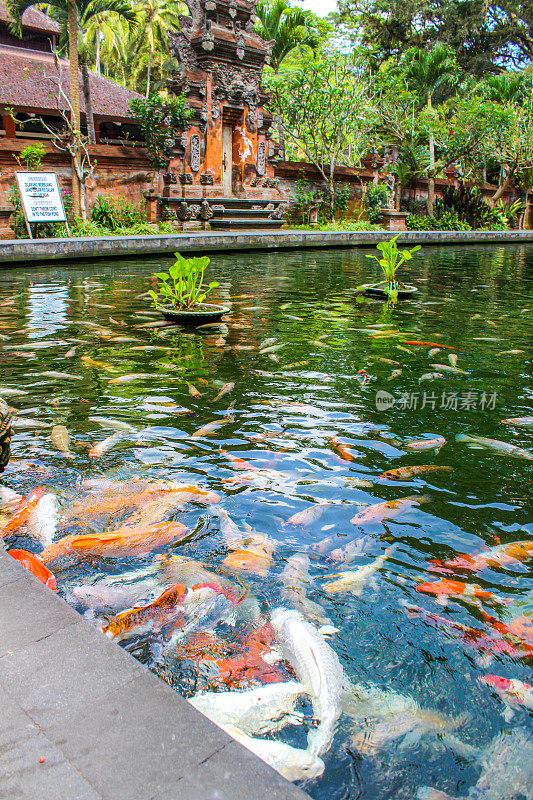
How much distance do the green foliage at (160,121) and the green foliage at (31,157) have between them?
3.58m

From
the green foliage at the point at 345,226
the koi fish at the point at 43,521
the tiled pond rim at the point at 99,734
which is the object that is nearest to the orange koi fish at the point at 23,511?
the koi fish at the point at 43,521

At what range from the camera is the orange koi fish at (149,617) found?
2080 millimetres

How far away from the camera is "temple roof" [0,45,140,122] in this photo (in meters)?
21.7

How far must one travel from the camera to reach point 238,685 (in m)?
1.86

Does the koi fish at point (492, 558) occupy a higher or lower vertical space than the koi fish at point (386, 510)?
lower

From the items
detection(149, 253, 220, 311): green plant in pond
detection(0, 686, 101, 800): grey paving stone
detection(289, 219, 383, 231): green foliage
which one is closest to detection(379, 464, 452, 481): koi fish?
detection(0, 686, 101, 800): grey paving stone

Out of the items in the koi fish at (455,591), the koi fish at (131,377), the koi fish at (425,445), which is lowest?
the koi fish at (455,591)

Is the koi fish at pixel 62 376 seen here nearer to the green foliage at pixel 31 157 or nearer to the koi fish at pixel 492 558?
the koi fish at pixel 492 558

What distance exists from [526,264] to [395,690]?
49.1 ft

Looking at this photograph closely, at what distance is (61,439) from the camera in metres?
3.70

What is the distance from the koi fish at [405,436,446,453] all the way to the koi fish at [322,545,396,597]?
1.21 meters

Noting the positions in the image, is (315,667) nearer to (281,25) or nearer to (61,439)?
(61,439)

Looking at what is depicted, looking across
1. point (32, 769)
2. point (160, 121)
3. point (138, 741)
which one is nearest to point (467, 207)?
point (160, 121)

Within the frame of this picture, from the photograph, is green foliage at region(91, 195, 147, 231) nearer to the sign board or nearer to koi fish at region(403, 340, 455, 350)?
the sign board
